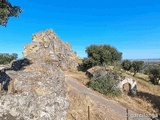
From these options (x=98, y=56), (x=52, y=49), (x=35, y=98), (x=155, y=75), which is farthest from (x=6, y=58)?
(x=35, y=98)

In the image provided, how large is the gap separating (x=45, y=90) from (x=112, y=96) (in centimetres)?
2336

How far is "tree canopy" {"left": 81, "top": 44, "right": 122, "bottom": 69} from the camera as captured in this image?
2065 inches

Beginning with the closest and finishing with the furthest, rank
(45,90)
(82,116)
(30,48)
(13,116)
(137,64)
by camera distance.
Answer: (13,116)
(45,90)
(82,116)
(30,48)
(137,64)

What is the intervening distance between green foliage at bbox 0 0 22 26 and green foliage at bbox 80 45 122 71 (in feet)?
134

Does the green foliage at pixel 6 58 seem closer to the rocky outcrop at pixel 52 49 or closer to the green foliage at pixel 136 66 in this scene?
the rocky outcrop at pixel 52 49

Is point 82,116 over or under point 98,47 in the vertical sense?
under

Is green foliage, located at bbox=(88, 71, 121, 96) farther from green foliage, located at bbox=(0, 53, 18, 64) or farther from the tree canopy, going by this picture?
green foliage, located at bbox=(0, 53, 18, 64)

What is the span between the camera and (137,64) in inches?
2640

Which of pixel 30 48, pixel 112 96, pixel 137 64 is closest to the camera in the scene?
pixel 112 96

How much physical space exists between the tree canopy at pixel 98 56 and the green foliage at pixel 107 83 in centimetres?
2163

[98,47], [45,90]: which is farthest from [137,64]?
[45,90]

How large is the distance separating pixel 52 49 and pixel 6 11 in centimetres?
4492

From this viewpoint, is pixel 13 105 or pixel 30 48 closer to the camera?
pixel 13 105

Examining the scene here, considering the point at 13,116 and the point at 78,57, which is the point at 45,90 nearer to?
the point at 13,116
